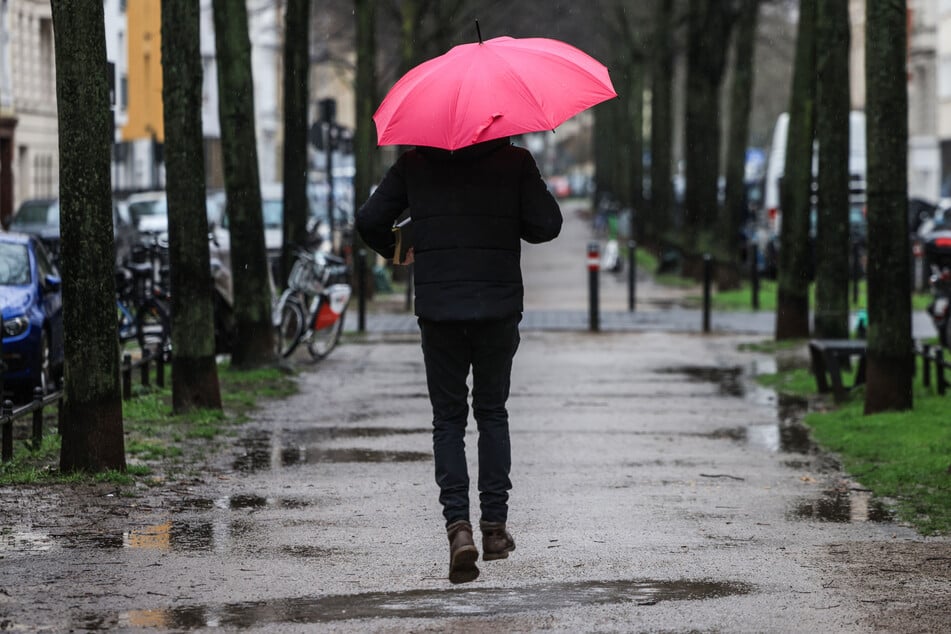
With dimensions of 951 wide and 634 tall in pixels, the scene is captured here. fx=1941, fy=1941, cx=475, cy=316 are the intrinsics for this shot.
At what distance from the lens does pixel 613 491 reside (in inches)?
394

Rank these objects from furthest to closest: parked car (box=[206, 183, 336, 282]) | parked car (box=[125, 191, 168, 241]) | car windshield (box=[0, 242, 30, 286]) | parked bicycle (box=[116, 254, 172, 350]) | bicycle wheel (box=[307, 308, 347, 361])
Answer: parked car (box=[125, 191, 168, 241])
parked car (box=[206, 183, 336, 282])
bicycle wheel (box=[307, 308, 347, 361])
parked bicycle (box=[116, 254, 172, 350])
car windshield (box=[0, 242, 30, 286])

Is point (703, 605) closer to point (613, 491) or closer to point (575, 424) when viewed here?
point (613, 491)

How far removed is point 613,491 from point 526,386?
6568 millimetres

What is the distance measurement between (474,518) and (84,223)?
2.65m

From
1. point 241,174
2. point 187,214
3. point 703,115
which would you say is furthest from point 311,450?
point 703,115

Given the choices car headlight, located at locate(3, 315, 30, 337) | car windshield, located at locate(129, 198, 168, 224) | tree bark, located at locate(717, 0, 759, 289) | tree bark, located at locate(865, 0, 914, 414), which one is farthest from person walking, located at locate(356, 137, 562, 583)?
car windshield, located at locate(129, 198, 168, 224)

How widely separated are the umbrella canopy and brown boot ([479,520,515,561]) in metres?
1.42

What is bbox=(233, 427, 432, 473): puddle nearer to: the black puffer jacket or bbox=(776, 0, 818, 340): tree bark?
the black puffer jacket

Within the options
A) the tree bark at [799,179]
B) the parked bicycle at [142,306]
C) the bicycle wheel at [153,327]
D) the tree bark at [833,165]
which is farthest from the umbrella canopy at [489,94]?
the tree bark at [799,179]

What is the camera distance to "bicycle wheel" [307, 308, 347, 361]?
18625 mm

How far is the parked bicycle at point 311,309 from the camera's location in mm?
18188

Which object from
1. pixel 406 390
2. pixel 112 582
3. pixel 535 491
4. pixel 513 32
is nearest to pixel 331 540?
pixel 112 582

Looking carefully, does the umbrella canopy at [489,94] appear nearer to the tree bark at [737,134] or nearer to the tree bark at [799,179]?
the tree bark at [799,179]

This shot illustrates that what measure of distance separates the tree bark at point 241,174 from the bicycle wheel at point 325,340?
1462 millimetres
